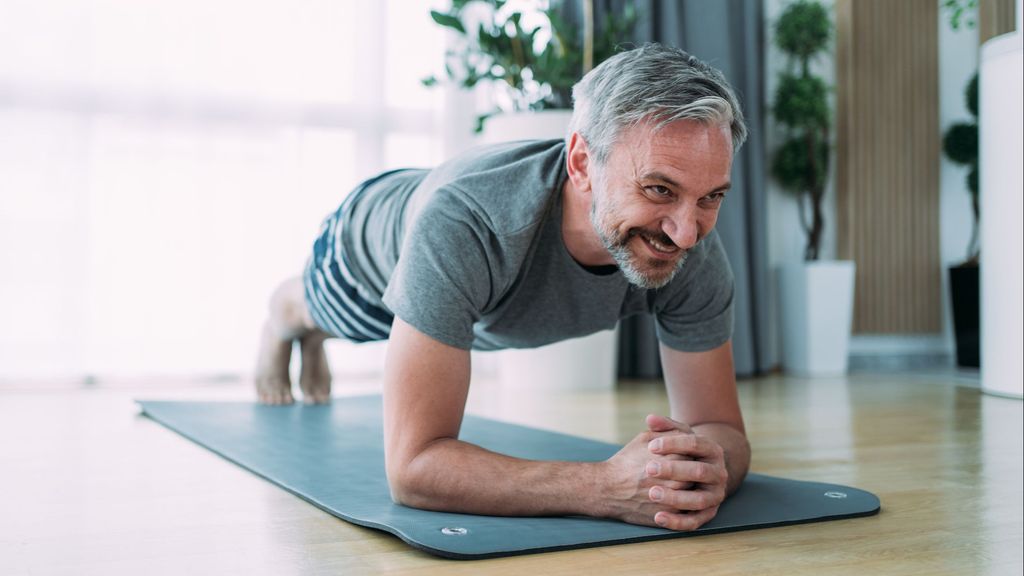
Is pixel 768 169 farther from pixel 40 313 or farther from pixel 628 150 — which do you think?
pixel 628 150

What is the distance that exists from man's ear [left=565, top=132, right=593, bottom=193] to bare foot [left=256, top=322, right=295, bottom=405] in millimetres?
1345

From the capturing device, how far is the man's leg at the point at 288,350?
94.2 inches

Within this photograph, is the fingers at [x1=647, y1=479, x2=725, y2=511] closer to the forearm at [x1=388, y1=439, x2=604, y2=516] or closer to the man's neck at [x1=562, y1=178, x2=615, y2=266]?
the forearm at [x1=388, y1=439, x2=604, y2=516]

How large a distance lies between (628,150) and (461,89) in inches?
103

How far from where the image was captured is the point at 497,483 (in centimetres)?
125

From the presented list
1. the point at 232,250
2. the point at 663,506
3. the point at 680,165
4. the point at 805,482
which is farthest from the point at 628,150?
the point at 232,250

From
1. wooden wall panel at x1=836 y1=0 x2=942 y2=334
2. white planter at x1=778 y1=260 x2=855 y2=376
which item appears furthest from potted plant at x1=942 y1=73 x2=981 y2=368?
white planter at x1=778 y1=260 x2=855 y2=376

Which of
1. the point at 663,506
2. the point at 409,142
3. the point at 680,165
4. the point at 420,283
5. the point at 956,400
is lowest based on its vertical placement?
the point at 956,400

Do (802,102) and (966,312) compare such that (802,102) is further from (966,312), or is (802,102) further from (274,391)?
(274,391)

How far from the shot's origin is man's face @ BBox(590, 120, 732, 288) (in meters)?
1.21

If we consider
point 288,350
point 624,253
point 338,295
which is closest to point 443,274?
point 624,253

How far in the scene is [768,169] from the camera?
4297mm

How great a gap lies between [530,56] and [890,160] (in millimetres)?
1939

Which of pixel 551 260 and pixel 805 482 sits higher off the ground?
pixel 551 260
